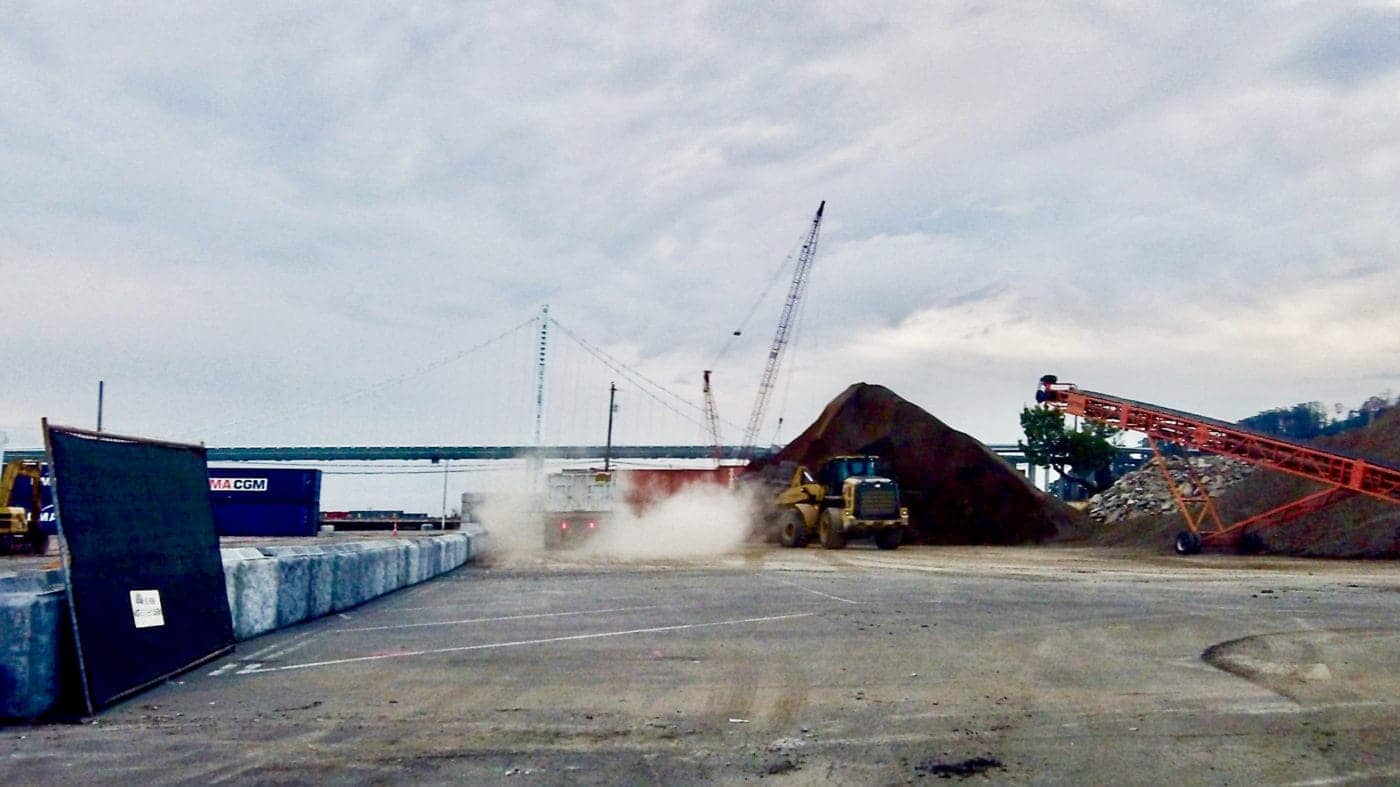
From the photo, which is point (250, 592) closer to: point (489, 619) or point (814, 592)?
point (489, 619)

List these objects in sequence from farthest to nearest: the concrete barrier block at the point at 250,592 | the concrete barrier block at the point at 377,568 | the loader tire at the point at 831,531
→ the loader tire at the point at 831,531 < the concrete barrier block at the point at 377,568 < the concrete barrier block at the point at 250,592

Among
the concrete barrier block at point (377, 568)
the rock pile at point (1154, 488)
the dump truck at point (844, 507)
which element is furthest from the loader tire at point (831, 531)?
the concrete barrier block at point (377, 568)

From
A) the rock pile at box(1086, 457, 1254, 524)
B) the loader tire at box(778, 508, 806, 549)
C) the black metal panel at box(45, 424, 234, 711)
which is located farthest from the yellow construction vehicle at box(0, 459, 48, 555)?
the rock pile at box(1086, 457, 1254, 524)

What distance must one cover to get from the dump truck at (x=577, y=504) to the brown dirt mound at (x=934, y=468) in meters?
7.88

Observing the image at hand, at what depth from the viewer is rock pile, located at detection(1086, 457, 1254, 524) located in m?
53.9

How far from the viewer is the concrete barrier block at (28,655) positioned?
7.79m

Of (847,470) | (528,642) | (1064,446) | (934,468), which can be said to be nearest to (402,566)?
(528,642)

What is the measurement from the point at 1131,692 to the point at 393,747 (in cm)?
585

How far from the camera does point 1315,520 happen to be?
3797cm

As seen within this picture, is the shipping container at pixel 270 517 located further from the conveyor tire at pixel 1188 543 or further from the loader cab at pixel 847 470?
the conveyor tire at pixel 1188 543

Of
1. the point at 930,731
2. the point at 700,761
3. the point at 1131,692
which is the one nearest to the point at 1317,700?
the point at 1131,692

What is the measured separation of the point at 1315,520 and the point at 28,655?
40462 mm

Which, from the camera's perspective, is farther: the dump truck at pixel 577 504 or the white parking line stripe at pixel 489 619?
the dump truck at pixel 577 504

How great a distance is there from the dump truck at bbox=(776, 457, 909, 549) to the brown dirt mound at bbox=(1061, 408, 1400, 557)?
38.6 ft
